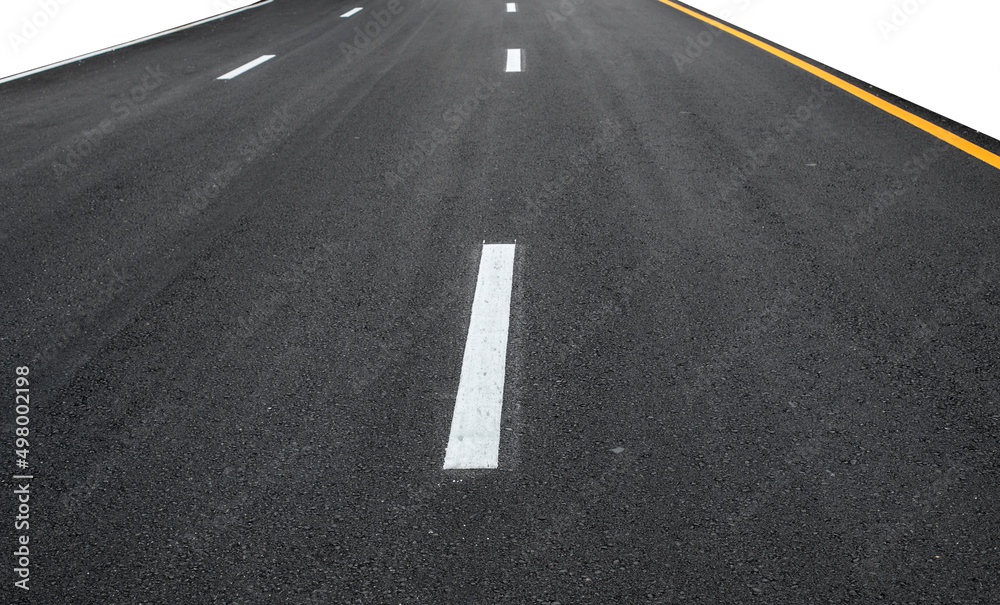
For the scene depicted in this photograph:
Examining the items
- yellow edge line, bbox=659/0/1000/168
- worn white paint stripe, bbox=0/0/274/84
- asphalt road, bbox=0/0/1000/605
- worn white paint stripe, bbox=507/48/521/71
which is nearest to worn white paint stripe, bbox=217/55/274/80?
asphalt road, bbox=0/0/1000/605

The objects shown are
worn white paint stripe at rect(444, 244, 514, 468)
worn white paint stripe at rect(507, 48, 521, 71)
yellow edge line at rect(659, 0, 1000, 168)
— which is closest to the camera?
worn white paint stripe at rect(444, 244, 514, 468)

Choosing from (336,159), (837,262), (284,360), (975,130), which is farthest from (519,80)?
(284,360)

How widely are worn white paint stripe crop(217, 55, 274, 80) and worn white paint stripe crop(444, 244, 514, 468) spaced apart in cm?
695

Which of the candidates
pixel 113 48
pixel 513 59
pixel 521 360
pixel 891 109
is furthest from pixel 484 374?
pixel 113 48

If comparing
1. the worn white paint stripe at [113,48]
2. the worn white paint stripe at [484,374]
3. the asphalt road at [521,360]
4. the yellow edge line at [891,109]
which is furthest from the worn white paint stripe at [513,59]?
the worn white paint stripe at [113,48]

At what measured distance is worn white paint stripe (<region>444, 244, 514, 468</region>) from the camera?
114 inches

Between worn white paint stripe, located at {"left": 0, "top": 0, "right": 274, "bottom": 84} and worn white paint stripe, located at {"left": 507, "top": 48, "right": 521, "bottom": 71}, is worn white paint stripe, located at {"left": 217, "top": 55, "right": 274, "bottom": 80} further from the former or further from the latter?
worn white paint stripe, located at {"left": 507, "top": 48, "right": 521, "bottom": 71}

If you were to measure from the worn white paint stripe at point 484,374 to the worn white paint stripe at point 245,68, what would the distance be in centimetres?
695

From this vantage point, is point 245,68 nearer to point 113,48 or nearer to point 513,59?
point 513,59

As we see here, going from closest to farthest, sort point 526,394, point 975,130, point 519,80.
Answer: point 526,394 → point 975,130 → point 519,80

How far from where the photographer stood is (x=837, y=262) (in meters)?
4.25

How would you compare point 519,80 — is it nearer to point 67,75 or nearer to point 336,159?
point 336,159

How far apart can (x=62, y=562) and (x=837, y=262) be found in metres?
3.80

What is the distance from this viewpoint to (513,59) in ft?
34.4
